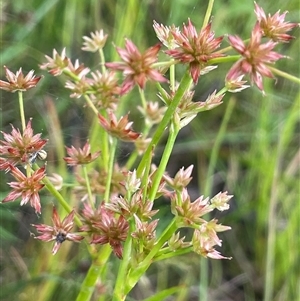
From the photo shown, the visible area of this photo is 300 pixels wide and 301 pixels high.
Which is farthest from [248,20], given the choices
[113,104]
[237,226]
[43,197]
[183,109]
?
[183,109]

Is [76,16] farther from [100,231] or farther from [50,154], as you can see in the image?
[100,231]

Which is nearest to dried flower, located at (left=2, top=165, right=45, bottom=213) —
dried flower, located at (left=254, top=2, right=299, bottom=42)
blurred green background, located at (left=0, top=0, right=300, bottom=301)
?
dried flower, located at (left=254, top=2, right=299, bottom=42)

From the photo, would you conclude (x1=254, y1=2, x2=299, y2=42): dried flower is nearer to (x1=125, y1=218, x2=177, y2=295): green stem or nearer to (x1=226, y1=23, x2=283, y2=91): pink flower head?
(x1=226, y1=23, x2=283, y2=91): pink flower head

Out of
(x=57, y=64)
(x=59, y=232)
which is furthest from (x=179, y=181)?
(x=57, y=64)

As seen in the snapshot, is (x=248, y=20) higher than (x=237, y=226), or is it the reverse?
(x=248, y=20)

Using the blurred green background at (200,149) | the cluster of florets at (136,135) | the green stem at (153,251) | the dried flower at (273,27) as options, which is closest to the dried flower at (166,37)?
the cluster of florets at (136,135)

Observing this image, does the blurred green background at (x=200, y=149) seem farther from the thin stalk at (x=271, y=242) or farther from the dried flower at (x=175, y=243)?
the dried flower at (x=175, y=243)

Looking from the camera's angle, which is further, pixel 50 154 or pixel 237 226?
pixel 237 226

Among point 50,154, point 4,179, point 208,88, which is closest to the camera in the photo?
point 4,179

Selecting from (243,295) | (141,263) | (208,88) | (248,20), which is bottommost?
(141,263)
